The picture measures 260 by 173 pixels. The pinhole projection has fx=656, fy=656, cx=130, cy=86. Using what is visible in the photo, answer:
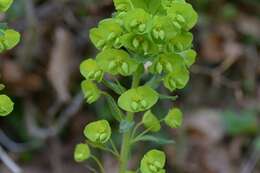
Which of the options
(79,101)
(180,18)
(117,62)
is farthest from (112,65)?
(79,101)

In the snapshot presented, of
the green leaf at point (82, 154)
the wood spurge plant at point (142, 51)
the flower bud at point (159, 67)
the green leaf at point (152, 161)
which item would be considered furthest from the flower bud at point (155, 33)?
the green leaf at point (82, 154)

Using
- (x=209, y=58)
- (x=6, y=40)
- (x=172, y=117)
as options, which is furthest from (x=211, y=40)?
(x=6, y=40)

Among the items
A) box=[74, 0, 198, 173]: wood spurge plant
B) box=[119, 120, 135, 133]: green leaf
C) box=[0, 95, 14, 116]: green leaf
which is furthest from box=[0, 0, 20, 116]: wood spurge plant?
box=[119, 120, 135, 133]: green leaf

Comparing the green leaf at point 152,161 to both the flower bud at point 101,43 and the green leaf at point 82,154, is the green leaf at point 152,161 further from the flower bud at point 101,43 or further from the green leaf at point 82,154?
the flower bud at point 101,43

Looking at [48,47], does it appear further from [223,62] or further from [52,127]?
[223,62]

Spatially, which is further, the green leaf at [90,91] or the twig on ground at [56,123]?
the twig on ground at [56,123]
